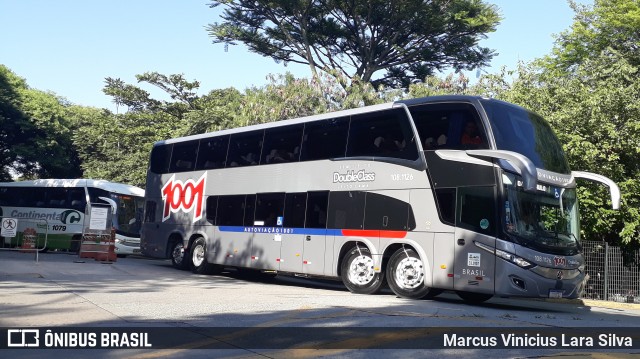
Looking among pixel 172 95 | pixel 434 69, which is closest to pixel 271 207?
pixel 434 69

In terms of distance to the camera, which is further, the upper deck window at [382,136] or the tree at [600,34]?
the tree at [600,34]

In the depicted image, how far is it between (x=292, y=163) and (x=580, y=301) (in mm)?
8335

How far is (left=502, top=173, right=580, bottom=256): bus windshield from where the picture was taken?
12812 millimetres

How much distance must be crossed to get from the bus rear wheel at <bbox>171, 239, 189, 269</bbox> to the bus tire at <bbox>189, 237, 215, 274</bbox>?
0.87 ft

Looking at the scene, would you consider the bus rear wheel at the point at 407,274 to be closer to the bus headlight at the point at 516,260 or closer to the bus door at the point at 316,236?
the bus headlight at the point at 516,260

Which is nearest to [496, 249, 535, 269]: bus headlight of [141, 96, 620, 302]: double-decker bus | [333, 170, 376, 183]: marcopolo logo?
[141, 96, 620, 302]: double-decker bus

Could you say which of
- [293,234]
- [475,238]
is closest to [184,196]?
[293,234]

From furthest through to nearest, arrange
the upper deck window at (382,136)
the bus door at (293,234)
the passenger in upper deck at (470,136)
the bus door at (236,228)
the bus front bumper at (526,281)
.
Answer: the bus door at (236,228) < the bus door at (293,234) < the upper deck window at (382,136) < the passenger in upper deck at (470,136) < the bus front bumper at (526,281)

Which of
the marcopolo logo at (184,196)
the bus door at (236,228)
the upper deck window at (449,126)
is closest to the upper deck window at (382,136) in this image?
the upper deck window at (449,126)

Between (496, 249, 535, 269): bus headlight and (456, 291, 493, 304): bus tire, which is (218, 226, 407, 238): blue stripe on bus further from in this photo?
(496, 249, 535, 269): bus headlight

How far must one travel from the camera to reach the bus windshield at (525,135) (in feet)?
43.4

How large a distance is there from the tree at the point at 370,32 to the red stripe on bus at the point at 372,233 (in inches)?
643

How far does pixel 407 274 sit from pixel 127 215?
60.9 feet

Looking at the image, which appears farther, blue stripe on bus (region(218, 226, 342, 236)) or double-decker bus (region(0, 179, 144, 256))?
double-decker bus (region(0, 179, 144, 256))
